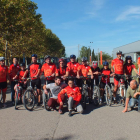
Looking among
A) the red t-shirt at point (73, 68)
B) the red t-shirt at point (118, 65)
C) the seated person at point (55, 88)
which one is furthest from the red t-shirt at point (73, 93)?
the red t-shirt at point (118, 65)

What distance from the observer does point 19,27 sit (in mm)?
15086

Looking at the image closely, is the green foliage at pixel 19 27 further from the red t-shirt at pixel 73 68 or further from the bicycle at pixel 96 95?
the bicycle at pixel 96 95

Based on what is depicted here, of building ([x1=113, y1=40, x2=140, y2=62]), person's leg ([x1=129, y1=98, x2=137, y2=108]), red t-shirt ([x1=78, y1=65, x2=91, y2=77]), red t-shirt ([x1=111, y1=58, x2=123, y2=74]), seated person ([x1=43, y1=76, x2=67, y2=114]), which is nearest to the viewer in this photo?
person's leg ([x1=129, y1=98, x2=137, y2=108])

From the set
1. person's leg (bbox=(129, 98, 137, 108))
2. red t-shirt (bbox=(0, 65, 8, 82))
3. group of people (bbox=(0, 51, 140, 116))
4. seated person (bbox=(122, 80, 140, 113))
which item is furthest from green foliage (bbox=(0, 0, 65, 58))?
person's leg (bbox=(129, 98, 137, 108))

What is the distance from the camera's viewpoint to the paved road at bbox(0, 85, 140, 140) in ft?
14.2

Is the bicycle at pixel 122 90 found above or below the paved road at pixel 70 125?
above

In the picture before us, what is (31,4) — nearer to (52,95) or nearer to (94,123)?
(52,95)

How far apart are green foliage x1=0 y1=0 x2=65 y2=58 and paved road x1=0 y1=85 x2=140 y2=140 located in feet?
30.0

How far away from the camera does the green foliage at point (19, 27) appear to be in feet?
45.8

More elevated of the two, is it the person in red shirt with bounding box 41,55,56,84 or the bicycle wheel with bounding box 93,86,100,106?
the person in red shirt with bounding box 41,55,56,84

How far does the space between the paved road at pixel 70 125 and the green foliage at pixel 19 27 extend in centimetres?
914

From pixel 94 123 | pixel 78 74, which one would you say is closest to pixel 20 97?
pixel 78 74

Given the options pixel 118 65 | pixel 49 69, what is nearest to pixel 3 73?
pixel 49 69

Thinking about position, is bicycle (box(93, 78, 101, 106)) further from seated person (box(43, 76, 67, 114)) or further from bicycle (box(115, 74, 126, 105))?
seated person (box(43, 76, 67, 114))
